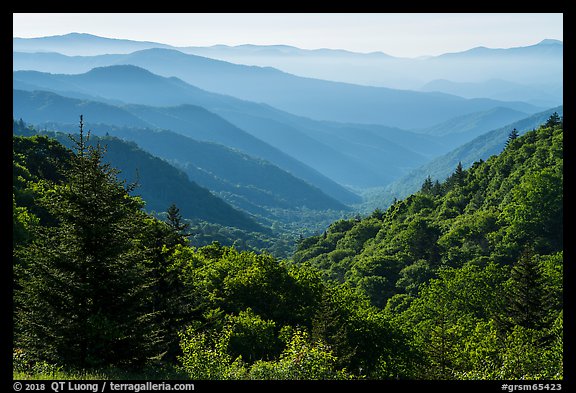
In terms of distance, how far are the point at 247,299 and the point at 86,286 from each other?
2033 cm

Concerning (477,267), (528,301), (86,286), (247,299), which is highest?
(86,286)

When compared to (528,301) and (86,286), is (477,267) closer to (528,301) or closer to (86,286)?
(528,301)

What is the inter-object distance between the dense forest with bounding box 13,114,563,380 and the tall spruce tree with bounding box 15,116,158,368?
58mm

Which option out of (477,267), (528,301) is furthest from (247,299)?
(477,267)

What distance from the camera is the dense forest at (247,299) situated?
21.7 m

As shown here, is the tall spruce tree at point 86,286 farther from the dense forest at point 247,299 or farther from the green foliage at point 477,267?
the green foliage at point 477,267

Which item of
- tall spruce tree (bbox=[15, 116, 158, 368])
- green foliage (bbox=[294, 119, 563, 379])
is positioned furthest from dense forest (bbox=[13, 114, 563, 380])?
green foliage (bbox=[294, 119, 563, 379])

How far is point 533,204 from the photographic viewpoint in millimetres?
79125

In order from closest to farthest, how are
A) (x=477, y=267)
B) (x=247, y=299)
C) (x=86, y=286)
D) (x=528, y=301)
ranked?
(x=86, y=286) < (x=247, y=299) < (x=528, y=301) < (x=477, y=267)

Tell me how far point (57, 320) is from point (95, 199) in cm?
518

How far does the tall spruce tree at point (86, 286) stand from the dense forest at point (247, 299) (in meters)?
0.06

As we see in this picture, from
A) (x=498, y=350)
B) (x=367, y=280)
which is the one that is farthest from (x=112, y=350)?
(x=367, y=280)

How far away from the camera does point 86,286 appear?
21438mm
